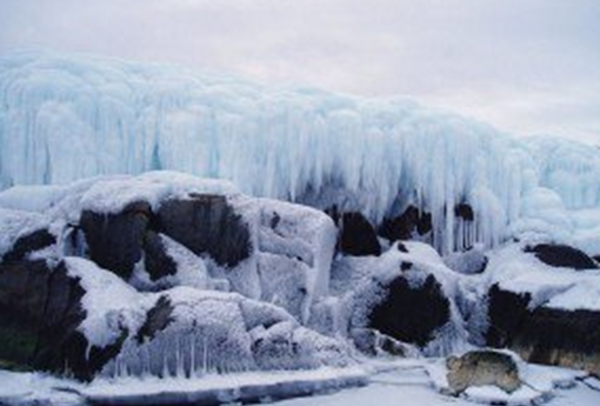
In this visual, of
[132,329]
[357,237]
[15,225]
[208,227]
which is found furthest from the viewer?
[357,237]

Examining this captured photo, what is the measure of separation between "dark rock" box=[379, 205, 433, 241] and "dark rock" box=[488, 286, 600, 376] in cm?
292

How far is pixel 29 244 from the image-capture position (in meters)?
14.2

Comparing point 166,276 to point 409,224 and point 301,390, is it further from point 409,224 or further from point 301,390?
point 409,224

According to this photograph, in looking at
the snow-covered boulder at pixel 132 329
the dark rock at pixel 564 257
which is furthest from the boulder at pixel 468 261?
the snow-covered boulder at pixel 132 329

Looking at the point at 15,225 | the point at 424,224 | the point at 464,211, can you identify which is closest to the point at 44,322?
the point at 15,225

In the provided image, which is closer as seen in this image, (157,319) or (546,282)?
(157,319)

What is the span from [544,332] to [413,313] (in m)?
2.52

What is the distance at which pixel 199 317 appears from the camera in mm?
12758

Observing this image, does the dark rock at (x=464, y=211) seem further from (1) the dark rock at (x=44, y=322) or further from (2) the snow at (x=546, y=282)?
(1) the dark rock at (x=44, y=322)

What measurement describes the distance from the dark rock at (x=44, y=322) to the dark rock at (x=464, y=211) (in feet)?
32.5

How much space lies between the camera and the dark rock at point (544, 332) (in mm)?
15560

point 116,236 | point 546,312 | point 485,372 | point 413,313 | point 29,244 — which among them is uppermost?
point 116,236

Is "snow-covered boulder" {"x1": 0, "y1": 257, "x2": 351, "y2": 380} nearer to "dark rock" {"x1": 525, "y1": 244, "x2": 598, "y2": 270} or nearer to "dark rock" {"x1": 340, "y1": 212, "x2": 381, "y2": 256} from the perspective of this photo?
"dark rock" {"x1": 340, "y1": 212, "x2": 381, "y2": 256}

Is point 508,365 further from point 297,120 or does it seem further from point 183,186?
point 297,120
